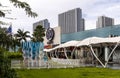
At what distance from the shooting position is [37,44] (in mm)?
36750

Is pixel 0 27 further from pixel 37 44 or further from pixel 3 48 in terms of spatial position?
pixel 37 44

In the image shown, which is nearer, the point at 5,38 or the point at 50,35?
the point at 5,38

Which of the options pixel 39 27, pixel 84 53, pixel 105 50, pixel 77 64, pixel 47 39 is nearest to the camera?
pixel 77 64

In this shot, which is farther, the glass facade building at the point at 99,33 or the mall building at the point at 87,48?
the glass facade building at the point at 99,33

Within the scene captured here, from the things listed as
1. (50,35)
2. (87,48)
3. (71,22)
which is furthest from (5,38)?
(71,22)

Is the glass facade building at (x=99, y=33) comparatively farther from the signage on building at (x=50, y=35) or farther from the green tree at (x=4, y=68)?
the green tree at (x=4, y=68)

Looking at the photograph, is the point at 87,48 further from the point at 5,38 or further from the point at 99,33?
the point at 5,38

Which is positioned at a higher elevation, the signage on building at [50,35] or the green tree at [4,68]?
the signage on building at [50,35]

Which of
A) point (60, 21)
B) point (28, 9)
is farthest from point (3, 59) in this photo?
point (60, 21)

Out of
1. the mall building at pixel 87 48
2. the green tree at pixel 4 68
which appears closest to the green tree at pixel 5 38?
the green tree at pixel 4 68

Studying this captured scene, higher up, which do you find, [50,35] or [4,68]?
[50,35]

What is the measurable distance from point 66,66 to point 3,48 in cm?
3073

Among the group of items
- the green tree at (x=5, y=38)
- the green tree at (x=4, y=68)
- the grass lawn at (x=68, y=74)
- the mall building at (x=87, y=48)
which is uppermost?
the mall building at (x=87, y=48)

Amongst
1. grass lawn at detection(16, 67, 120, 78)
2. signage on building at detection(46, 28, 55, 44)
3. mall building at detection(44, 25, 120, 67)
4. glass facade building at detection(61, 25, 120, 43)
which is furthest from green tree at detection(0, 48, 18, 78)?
signage on building at detection(46, 28, 55, 44)
